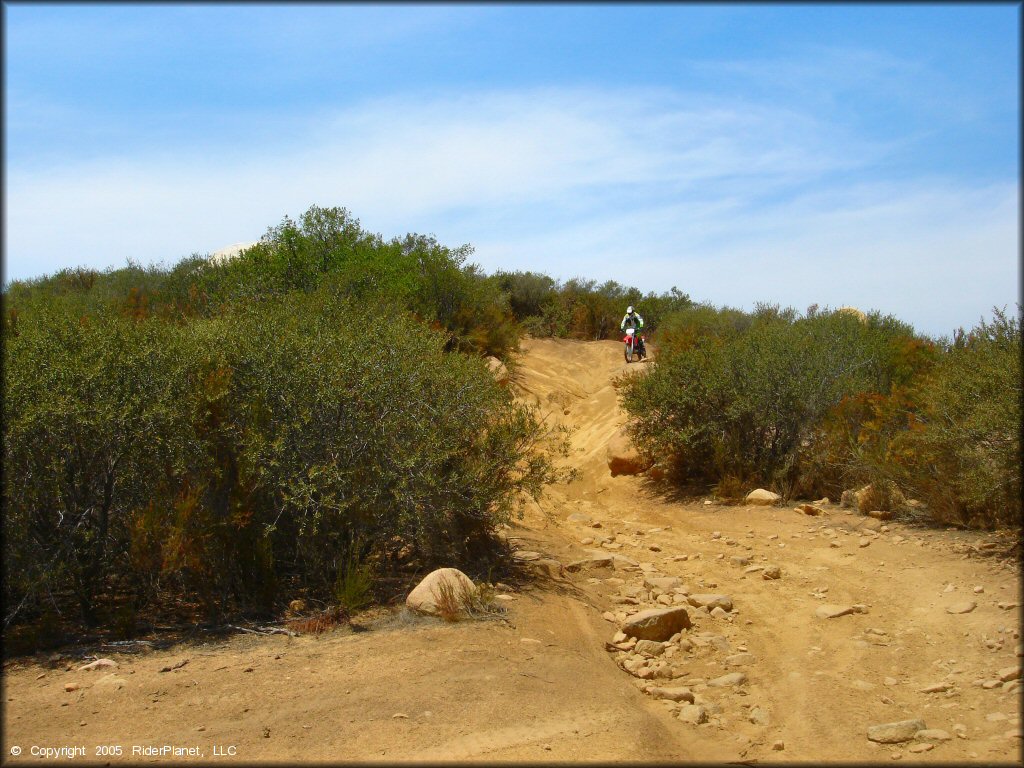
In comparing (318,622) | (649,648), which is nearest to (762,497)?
(649,648)

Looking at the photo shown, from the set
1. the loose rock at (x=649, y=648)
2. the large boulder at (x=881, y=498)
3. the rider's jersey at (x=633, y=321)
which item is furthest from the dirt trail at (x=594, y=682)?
the rider's jersey at (x=633, y=321)

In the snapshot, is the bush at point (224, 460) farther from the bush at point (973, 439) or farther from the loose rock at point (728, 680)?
the bush at point (973, 439)

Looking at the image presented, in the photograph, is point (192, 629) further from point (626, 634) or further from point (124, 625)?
point (626, 634)

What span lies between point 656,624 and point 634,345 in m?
16.7

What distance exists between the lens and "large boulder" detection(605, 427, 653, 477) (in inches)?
619

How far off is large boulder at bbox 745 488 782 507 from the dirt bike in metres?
11.2

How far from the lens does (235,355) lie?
833 cm

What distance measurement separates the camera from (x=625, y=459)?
52.1ft

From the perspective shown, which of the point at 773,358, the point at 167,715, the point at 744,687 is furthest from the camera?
the point at 773,358

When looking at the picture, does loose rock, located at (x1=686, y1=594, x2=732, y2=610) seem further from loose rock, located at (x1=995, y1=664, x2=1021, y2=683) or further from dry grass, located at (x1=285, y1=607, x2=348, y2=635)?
dry grass, located at (x1=285, y1=607, x2=348, y2=635)

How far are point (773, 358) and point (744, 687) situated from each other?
8038 millimetres

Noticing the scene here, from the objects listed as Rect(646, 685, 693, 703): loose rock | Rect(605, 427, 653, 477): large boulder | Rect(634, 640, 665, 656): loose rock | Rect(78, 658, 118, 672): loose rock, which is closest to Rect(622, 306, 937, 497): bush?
Rect(605, 427, 653, 477): large boulder

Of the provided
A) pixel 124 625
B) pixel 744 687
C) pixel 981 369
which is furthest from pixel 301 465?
pixel 981 369

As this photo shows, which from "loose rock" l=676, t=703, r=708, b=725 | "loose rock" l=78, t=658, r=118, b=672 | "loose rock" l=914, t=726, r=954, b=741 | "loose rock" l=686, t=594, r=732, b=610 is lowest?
"loose rock" l=676, t=703, r=708, b=725
